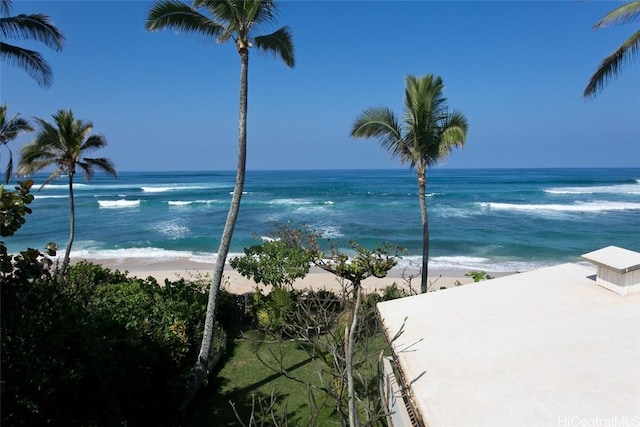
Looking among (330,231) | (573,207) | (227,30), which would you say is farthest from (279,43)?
(573,207)

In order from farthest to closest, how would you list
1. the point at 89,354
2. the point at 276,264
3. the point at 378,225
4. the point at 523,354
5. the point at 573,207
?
the point at 573,207
the point at 378,225
the point at 276,264
the point at 89,354
the point at 523,354

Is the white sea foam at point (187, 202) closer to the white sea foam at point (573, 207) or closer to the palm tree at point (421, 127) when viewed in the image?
the white sea foam at point (573, 207)

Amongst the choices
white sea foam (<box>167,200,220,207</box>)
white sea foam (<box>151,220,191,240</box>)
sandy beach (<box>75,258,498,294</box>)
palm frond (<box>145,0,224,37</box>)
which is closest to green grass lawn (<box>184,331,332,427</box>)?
sandy beach (<box>75,258,498,294</box>)

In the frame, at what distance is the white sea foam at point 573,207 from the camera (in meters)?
37.9

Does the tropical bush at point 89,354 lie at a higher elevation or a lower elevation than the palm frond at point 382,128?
lower

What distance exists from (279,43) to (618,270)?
6607 mm

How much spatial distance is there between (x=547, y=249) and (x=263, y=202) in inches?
1257

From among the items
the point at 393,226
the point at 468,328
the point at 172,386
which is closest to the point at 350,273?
the point at 172,386

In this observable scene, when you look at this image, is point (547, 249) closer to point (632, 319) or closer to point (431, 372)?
point (632, 319)

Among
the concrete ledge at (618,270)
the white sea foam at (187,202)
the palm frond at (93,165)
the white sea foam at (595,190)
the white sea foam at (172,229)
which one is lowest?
the white sea foam at (172,229)

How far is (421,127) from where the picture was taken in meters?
10.8

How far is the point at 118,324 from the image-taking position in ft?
22.4

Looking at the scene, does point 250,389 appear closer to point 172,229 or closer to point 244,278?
point 244,278

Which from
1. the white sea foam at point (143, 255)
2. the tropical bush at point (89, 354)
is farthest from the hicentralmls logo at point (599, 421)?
the white sea foam at point (143, 255)
